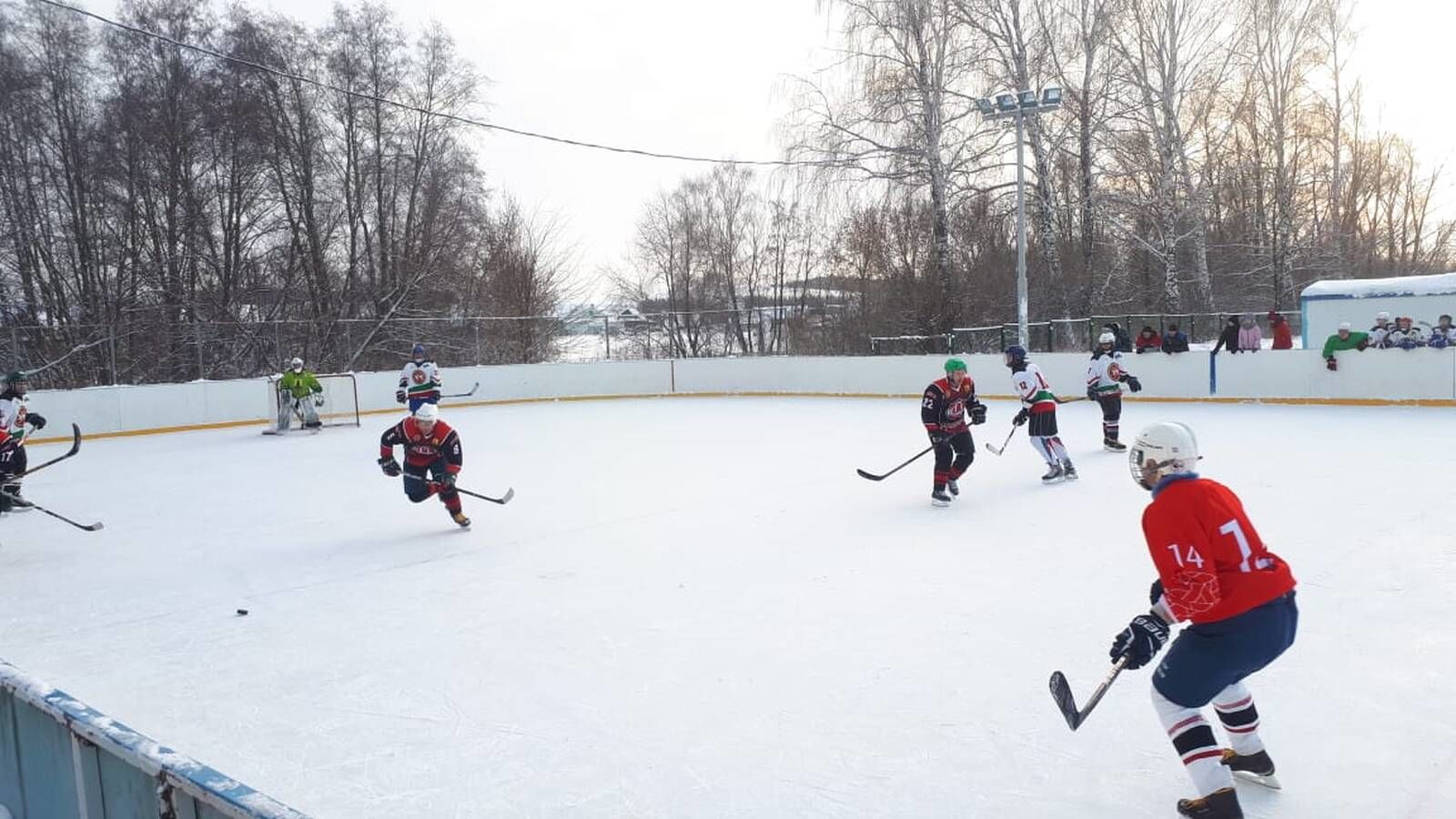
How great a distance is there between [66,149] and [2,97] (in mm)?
1301

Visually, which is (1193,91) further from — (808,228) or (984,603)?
(984,603)

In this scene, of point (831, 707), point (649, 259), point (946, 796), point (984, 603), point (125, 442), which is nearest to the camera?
point (946, 796)

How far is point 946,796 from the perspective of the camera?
2770 mm

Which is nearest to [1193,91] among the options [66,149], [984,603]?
[984,603]

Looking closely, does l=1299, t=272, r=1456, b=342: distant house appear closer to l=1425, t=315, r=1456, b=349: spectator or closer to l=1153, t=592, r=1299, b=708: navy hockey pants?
l=1425, t=315, r=1456, b=349: spectator

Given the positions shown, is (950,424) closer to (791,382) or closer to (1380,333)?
(1380,333)

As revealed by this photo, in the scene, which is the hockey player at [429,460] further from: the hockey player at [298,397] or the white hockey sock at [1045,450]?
the hockey player at [298,397]

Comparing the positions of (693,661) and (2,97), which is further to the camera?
(2,97)

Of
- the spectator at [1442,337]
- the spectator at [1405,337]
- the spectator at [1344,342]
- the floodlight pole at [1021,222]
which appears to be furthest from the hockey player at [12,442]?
the spectator at [1442,337]

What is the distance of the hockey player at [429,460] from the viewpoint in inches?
266

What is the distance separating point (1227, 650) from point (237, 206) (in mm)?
22826

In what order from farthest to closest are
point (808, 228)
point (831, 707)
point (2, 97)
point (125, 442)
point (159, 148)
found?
point (808, 228)
point (159, 148)
point (2, 97)
point (125, 442)
point (831, 707)

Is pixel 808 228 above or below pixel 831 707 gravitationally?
above

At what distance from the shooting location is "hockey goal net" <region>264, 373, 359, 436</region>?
48.6 feet
